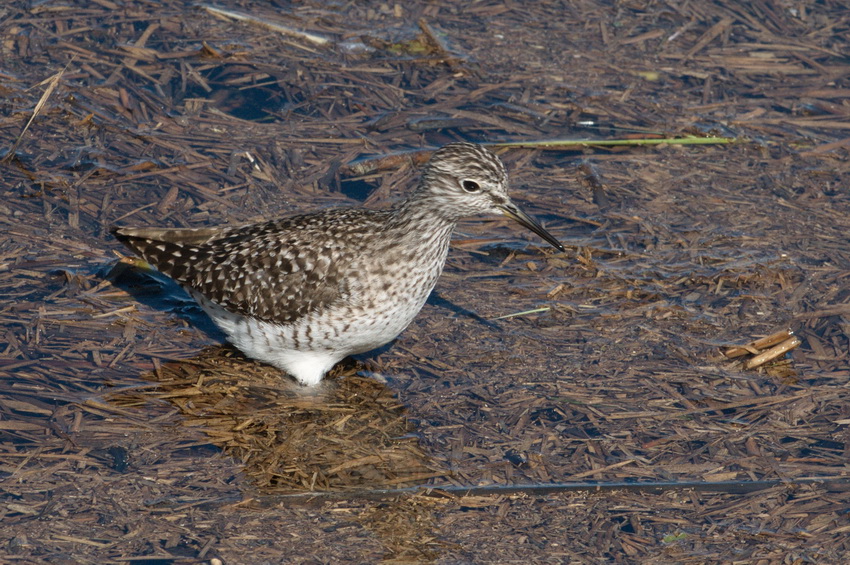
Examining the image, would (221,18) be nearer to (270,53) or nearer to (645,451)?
(270,53)

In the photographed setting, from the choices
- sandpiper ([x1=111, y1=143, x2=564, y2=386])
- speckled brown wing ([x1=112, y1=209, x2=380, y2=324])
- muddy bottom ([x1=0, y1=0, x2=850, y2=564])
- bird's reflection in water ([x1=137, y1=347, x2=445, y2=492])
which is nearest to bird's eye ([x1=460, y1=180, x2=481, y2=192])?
sandpiper ([x1=111, y1=143, x2=564, y2=386])

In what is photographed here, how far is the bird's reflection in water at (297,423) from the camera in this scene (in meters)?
7.19

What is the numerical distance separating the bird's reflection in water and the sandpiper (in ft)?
0.73

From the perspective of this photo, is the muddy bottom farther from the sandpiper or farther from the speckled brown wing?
the speckled brown wing

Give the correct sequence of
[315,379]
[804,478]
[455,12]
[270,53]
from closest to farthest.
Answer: [804,478]
[315,379]
[270,53]
[455,12]

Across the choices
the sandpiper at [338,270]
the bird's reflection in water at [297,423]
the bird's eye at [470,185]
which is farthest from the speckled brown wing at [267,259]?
the bird's eye at [470,185]

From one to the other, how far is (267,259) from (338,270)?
627mm

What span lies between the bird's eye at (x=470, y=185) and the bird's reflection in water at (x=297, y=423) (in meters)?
1.68

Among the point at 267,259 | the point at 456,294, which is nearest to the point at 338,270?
the point at 267,259

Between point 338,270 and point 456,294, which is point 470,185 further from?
point 456,294

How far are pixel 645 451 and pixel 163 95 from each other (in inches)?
251

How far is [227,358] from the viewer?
822cm

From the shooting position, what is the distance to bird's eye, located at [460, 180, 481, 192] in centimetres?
769

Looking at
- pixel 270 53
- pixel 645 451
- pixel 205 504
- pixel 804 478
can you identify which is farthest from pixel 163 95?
pixel 804 478
